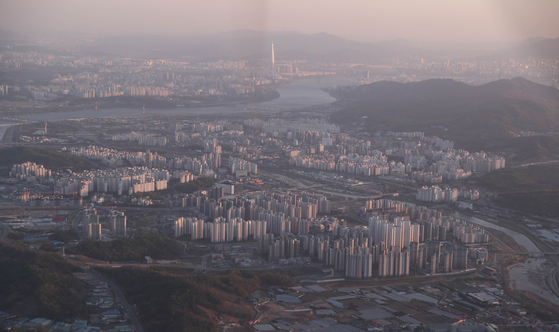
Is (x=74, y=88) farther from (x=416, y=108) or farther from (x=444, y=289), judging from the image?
(x=444, y=289)

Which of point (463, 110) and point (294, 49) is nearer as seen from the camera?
point (463, 110)

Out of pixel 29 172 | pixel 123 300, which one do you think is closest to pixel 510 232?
pixel 123 300

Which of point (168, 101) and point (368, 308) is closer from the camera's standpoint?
point (368, 308)

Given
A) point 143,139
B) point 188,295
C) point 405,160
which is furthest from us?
point 143,139

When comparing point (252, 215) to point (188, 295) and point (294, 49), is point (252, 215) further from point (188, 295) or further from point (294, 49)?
point (294, 49)

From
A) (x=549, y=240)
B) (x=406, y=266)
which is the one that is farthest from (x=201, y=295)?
(x=549, y=240)

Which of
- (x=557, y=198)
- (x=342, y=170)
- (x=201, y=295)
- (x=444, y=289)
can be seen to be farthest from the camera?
(x=342, y=170)

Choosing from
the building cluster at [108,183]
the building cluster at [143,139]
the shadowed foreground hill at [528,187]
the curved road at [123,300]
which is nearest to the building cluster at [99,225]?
the curved road at [123,300]

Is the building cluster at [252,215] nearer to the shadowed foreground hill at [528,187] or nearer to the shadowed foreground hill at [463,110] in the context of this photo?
the shadowed foreground hill at [528,187]

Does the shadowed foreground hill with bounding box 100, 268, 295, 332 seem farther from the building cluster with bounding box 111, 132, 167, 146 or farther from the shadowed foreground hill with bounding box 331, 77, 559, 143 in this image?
the shadowed foreground hill with bounding box 331, 77, 559, 143
